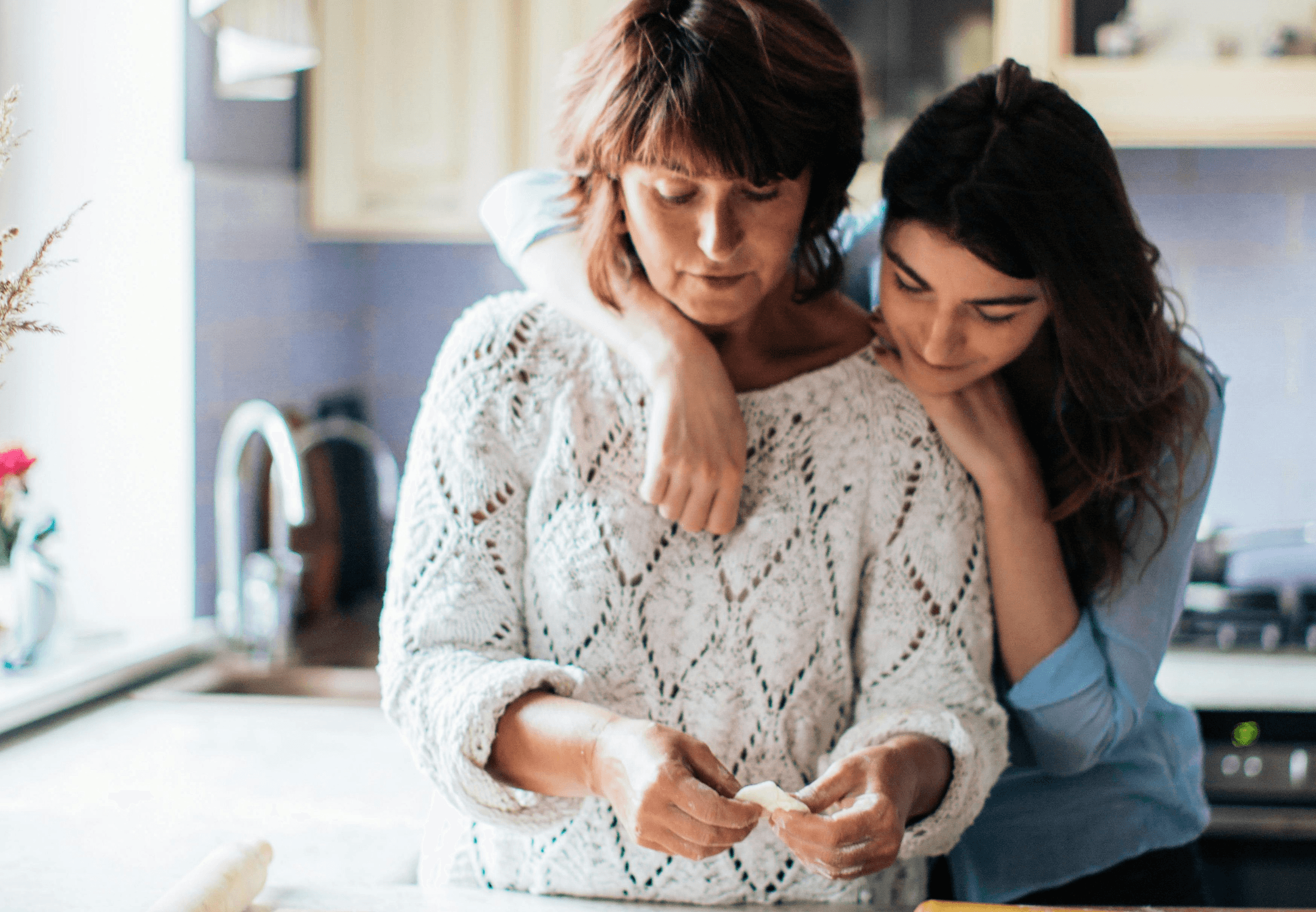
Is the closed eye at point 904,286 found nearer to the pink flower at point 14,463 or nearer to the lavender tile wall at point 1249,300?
the pink flower at point 14,463

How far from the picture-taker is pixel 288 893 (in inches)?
32.7

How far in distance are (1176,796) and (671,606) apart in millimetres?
564

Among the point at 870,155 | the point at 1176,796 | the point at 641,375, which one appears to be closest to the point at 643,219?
the point at 641,375

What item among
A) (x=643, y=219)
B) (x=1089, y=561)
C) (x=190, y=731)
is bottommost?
(x=190, y=731)

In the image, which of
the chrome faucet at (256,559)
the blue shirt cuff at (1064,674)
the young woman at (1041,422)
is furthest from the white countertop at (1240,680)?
the chrome faucet at (256,559)

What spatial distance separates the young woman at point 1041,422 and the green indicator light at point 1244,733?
63cm

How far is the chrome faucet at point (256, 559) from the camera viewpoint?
1667 millimetres

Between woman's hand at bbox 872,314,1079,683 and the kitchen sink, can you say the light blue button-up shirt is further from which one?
the kitchen sink

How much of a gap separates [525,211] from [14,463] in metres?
0.72

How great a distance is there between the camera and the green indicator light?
1609mm

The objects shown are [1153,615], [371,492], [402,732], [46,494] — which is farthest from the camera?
[371,492]

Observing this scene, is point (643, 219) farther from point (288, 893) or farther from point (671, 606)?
point (288, 893)

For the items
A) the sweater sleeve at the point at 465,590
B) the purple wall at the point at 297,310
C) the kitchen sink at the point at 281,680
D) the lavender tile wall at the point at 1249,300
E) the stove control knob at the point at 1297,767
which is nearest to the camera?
the sweater sleeve at the point at 465,590

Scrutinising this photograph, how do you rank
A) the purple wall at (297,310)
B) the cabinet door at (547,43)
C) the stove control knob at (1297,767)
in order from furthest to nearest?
1. the cabinet door at (547,43)
2. the purple wall at (297,310)
3. the stove control knob at (1297,767)
